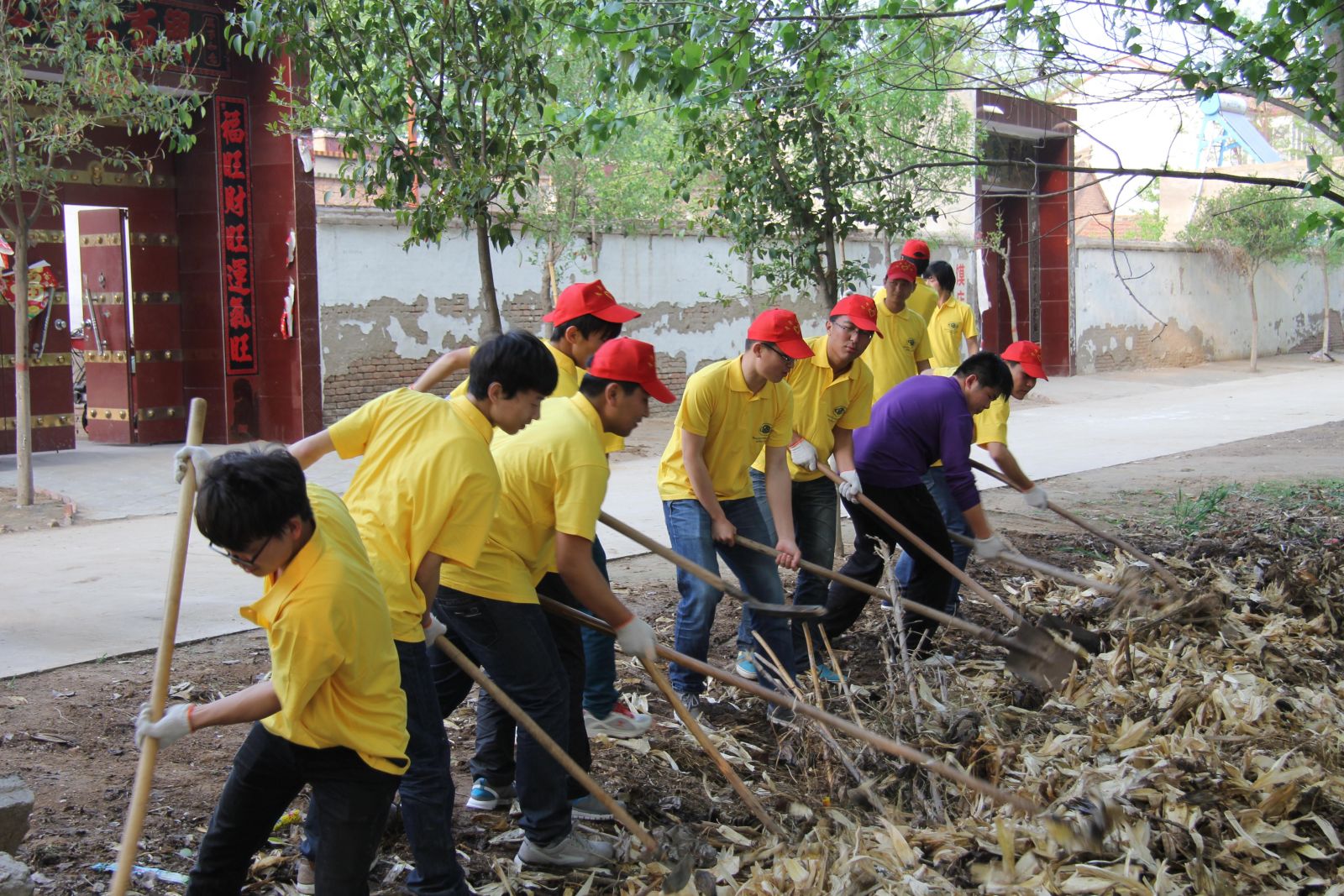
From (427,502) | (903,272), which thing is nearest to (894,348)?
(903,272)

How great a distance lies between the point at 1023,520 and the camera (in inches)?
340

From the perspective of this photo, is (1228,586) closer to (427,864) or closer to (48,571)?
(427,864)

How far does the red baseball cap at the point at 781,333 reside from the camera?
4.63 meters

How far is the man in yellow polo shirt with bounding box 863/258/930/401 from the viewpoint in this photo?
22.8 ft

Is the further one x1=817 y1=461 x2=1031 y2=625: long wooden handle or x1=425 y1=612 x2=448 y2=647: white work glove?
x1=817 y1=461 x2=1031 y2=625: long wooden handle

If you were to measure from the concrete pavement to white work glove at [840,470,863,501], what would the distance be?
2.61 m

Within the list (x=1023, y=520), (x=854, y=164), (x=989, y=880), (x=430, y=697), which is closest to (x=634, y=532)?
(x=430, y=697)

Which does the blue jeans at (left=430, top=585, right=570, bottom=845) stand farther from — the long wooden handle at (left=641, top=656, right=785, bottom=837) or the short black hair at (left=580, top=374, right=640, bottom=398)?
the short black hair at (left=580, top=374, right=640, bottom=398)

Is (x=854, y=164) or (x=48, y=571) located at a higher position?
(x=854, y=164)

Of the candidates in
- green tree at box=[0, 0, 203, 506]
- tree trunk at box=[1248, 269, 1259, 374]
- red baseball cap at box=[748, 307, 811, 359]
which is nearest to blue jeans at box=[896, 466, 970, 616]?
red baseball cap at box=[748, 307, 811, 359]

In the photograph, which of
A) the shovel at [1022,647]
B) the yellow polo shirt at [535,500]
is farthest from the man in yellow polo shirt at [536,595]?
the shovel at [1022,647]

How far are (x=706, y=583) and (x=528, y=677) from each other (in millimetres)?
1206

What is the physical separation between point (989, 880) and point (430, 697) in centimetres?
150

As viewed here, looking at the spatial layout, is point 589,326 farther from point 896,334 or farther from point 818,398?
point 896,334
